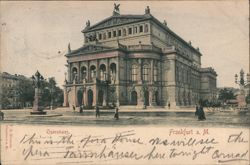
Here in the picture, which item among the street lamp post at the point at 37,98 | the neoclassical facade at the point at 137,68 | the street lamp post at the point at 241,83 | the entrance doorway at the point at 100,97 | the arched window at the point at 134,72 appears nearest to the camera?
the street lamp post at the point at 241,83

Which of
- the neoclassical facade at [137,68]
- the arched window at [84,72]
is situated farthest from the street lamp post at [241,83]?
the arched window at [84,72]

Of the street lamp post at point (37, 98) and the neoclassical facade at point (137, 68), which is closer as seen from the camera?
the street lamp post at point (37, 98)

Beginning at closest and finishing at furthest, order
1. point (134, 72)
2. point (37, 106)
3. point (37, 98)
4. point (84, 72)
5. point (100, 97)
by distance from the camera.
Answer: point (37, 106), point (37, 98), point (100, 97), point (84, 72), point (134, 72)

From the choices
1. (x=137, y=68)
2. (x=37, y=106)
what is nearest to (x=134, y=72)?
(x=137, y=68)

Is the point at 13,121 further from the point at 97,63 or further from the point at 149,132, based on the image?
the point at 97,63

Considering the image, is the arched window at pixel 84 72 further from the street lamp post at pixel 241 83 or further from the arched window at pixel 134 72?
the street lamp post at pixel 241 83

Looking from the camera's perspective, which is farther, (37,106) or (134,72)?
(134,72)

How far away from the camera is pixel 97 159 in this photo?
5.19 m

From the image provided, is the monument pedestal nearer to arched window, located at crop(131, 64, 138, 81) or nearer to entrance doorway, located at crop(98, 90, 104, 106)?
entrance doorway, located at crop(98, 90, 104, 106)

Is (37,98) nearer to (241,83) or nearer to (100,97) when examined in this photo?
(100,97)

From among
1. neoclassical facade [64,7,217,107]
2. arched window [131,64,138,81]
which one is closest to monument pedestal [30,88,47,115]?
neoclassical facade [64,7,217,107]

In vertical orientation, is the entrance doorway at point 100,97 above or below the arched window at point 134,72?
below

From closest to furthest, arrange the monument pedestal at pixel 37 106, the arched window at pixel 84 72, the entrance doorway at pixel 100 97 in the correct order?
the monument pedestal at pixel 37 106 < the entrance doorway at pixel 100 97 < the arched window at pixel 84 72

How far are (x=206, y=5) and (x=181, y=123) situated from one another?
219 cm
